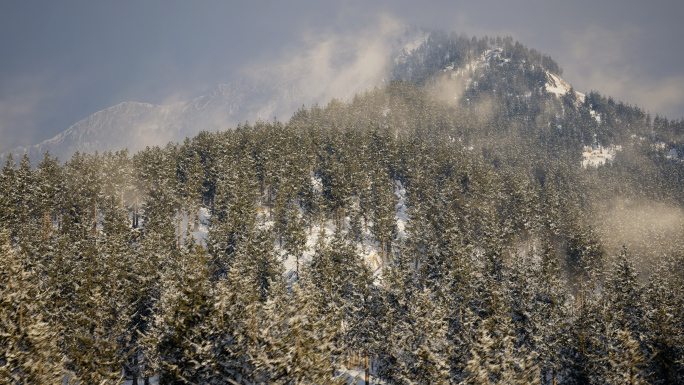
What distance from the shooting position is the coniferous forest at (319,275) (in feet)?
62.8

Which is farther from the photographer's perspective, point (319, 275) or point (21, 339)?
point (319, 275)

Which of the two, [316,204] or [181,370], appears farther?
[316,204]

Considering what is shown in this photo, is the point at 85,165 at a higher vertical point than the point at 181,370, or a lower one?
higher

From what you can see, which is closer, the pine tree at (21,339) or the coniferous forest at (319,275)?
the pine tree at (21,339)

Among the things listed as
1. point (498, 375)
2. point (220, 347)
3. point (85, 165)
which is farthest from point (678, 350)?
point (85, 165)

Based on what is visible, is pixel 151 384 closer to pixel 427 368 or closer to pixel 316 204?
pixel 427 368

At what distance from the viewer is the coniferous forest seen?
62.8 feet

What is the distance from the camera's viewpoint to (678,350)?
33.4m

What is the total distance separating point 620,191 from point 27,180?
189 meters

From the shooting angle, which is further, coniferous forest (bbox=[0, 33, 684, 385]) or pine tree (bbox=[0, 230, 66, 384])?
coniferous forest (bbox=[0, 33, 684, 385])

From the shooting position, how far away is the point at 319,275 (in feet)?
Answer: 143

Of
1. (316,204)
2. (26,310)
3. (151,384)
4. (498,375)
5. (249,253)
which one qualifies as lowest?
(151,384)

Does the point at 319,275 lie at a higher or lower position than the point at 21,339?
higher

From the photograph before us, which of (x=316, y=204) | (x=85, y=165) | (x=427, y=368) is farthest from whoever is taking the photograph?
(x=85, y=165)
